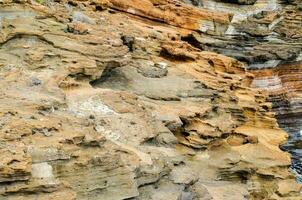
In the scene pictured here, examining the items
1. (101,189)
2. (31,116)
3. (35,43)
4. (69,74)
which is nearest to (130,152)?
(101,189)

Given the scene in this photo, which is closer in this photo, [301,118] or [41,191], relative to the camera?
[41,191]

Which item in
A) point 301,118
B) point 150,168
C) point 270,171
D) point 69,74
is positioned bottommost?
point 301,118

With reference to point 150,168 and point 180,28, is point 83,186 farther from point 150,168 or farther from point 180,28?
point 180,28

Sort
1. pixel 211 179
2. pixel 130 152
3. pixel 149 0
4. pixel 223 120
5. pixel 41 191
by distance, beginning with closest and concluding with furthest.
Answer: pixel 41 191 < pixel 130 152 < pixel 211 179 < pixel 223 120 < pixel 149 0

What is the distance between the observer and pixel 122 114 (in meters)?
13.5

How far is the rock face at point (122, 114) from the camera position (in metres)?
10.1

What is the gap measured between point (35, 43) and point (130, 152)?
14.9ft

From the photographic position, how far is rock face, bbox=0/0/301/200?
1009 cm

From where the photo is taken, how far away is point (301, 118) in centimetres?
2958

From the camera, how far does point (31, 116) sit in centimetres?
1062

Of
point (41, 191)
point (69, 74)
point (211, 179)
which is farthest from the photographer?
point (211, 179)

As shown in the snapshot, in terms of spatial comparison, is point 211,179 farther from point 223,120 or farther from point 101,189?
point 101,189

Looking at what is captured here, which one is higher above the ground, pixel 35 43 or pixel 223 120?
pixel 35 43

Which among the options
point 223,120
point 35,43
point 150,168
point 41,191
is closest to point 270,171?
point 223,120
